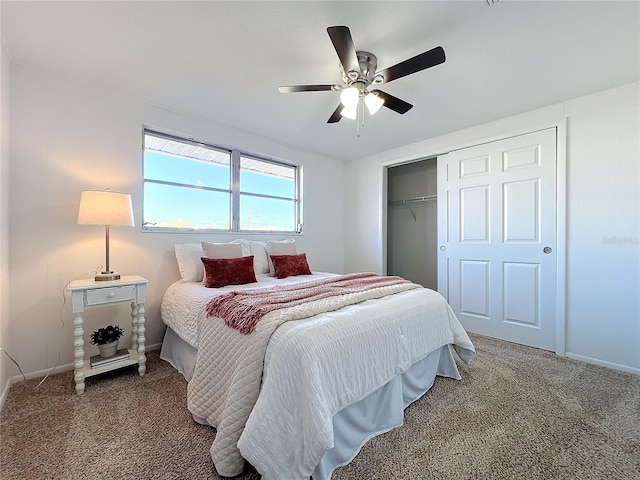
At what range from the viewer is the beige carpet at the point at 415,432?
4.22 feet

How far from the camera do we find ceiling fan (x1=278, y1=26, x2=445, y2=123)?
151cm

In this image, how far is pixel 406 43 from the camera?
1802mm

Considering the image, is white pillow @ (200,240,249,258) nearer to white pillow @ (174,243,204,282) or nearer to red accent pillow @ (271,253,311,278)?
white pillow @ (174,243,204,282)

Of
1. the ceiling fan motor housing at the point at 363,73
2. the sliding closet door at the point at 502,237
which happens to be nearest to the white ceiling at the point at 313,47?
the ceiling fan motor housing at the point at 363,73

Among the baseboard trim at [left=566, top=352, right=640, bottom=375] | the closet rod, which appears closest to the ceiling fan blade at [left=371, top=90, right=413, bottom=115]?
the closet rod

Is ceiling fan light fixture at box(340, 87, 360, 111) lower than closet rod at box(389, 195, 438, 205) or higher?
higher

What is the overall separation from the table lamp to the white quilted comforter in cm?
110

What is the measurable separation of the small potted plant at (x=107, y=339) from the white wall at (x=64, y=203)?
25 centimetres

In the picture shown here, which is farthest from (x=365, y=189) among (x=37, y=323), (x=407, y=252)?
(x=37, y=323)

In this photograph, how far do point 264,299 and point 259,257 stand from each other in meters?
1.46

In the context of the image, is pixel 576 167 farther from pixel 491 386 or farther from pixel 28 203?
pixel 28 203

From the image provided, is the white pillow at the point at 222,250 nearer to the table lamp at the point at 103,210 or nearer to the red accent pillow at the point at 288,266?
the red accent pillow at the point at 288,266

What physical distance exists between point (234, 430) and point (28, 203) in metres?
2.35

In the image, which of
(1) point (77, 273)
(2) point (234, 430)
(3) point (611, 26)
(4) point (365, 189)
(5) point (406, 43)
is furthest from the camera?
(4) point (365, 189)
